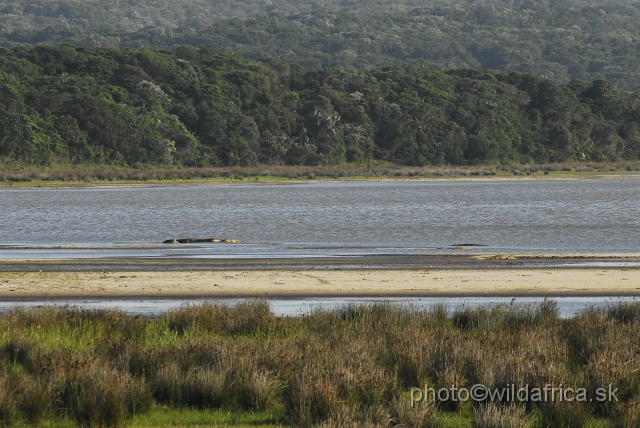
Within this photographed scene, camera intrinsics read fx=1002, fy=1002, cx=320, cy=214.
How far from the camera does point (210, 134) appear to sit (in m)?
98.1

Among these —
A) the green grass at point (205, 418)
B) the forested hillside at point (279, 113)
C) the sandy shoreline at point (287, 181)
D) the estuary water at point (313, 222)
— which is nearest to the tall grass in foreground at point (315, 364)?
the green grass at point (205, 418)

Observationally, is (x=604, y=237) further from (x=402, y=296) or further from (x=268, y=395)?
(x=268, y=395)

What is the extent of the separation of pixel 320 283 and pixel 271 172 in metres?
70.3

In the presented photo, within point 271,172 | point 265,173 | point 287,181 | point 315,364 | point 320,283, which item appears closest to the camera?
point 315,364

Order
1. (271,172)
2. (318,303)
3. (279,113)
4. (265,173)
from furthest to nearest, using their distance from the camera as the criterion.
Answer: (279,113)
(271,172)
(265,173)
(318,303)

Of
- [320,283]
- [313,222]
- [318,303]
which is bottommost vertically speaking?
[313,222]

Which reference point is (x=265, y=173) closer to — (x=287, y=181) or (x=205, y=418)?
(x=287, y=181)

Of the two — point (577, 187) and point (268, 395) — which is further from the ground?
point (268, 395)

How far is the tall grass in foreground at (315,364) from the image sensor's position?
10109 mm

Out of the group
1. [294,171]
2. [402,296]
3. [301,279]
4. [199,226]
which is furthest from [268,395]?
[294,171]

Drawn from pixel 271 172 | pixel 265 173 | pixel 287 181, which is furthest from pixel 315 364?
pixel 271 172

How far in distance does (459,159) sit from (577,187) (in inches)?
1134

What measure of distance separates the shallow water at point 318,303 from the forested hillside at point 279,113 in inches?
2749

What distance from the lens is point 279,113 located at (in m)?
104
